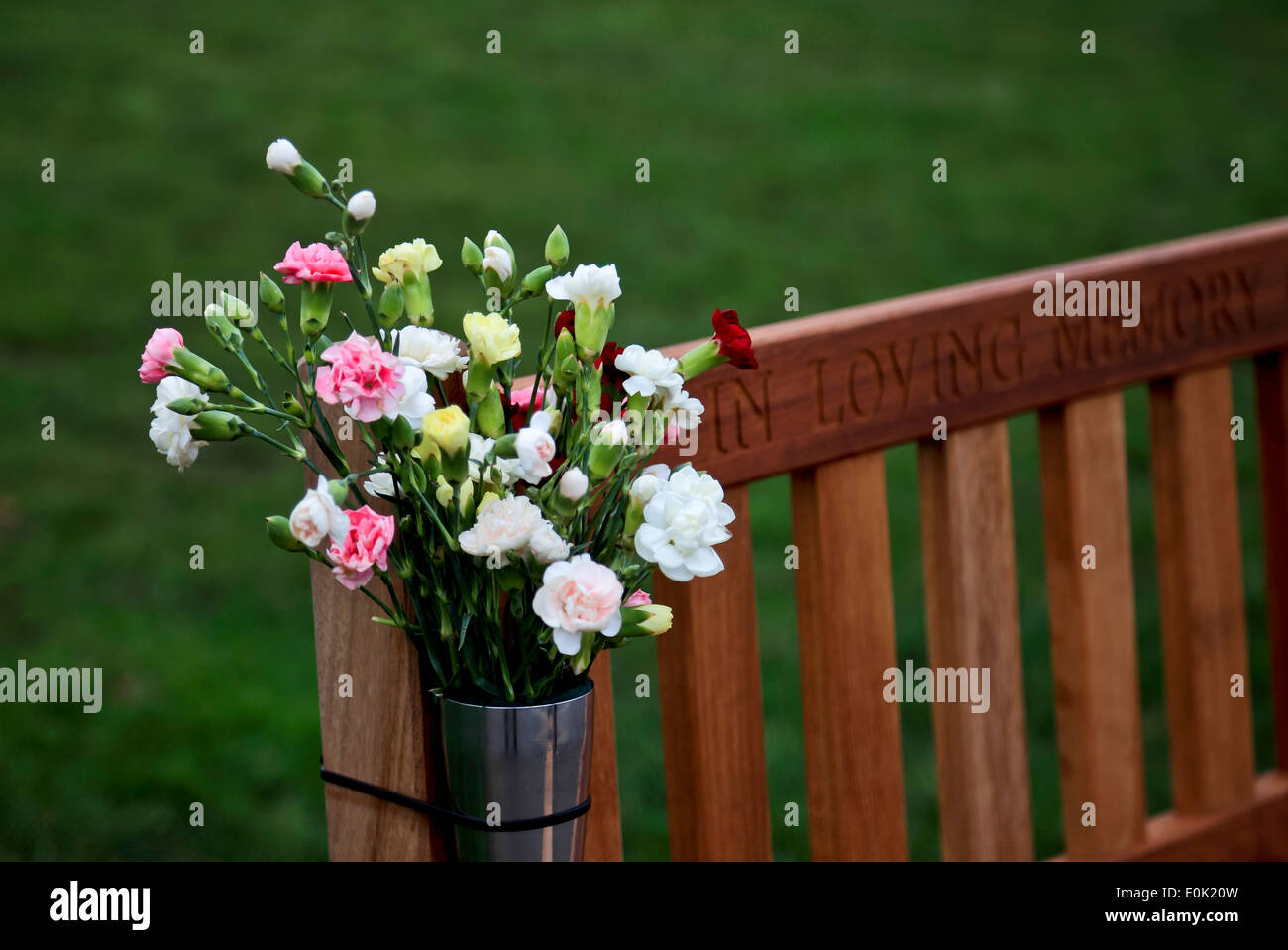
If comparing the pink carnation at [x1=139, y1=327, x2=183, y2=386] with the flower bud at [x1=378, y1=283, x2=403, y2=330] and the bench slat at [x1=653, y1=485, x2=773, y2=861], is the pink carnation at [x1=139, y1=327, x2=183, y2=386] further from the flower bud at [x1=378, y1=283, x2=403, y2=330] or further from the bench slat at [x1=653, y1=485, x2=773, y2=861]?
the bench slat at [x1=653, y1=485, x2=773, y2=861]

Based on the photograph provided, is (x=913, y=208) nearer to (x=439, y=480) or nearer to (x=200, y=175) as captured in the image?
(x=200, y=175)

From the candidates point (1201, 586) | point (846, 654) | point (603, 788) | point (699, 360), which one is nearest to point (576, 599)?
point (699, 360)

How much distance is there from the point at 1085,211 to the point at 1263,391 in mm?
3628

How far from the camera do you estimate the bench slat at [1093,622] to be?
1.83m

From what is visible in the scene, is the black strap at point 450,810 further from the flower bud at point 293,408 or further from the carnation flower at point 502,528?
the flower bud at point 293,408

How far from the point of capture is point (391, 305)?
1.14 meters

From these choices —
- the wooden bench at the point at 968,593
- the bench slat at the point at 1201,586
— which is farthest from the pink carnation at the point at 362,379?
the bench slat at the point at 1201,586

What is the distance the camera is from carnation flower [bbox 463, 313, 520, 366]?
108 cm

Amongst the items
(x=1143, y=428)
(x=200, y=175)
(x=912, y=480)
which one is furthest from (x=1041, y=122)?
(x=200, y=175)

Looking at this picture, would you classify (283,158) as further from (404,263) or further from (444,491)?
(444,491)

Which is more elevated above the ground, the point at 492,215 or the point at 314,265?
the point at 492,215

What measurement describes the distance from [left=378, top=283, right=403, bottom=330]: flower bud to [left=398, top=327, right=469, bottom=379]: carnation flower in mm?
24

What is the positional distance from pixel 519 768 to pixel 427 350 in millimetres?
345

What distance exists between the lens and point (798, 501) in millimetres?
1634
